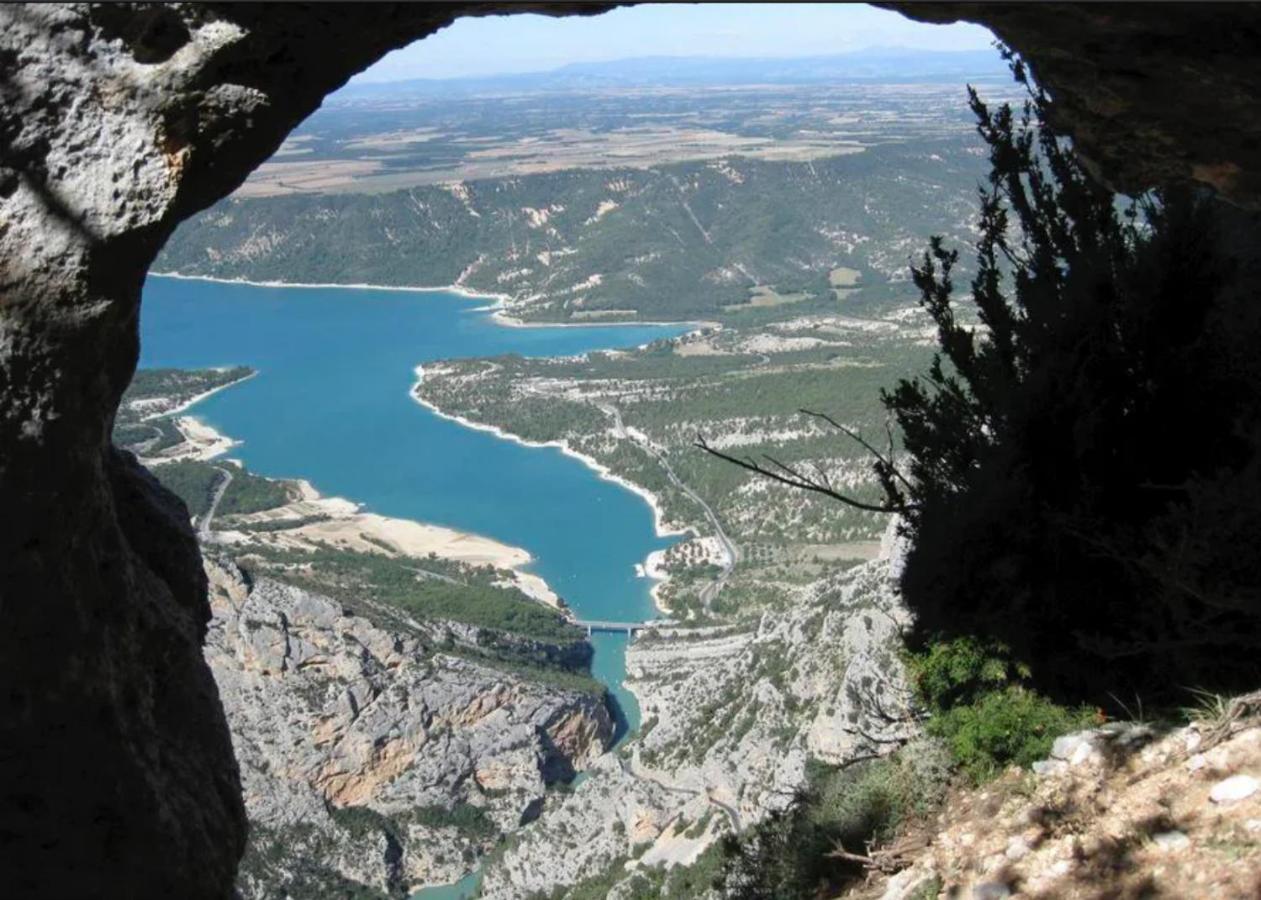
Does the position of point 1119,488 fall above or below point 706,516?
above

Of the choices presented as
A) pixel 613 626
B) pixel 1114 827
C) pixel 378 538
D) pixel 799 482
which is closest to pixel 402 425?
pixel 378 538

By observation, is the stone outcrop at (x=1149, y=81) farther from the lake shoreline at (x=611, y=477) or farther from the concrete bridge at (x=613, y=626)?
the lake shoreline at (x=611, y=477)

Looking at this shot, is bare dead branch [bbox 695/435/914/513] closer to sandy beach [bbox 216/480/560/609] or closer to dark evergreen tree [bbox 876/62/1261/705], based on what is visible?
dark evergreen tree [bbox 876/62/1261/705]

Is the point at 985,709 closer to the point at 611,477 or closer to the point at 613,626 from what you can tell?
the point at 613,626

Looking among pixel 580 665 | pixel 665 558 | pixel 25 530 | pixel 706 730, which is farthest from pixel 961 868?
pixel 665 558

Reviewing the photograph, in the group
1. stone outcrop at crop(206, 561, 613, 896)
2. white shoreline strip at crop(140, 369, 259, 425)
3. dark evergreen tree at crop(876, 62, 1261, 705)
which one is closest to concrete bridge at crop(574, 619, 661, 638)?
stone outcrop at crop(206, 561, 613, 896)

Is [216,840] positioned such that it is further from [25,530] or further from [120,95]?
[120,95]

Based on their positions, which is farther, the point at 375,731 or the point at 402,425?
the point at 402,425
